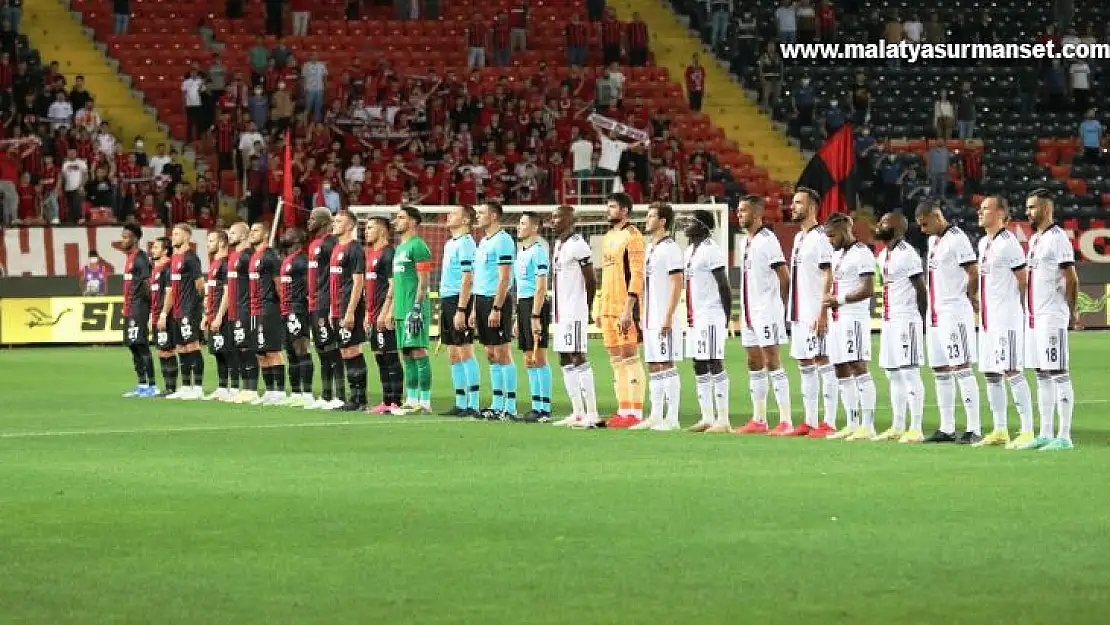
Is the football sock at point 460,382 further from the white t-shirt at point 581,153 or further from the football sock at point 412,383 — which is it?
the white t-shirt at point 581,153

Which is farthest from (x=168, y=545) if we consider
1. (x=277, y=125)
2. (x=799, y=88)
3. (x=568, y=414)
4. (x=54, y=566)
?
(x=799, y=88)

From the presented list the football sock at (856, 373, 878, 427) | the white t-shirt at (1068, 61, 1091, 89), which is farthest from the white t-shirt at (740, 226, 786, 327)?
the white t-shirt at (1068, 61, 1091, 89)

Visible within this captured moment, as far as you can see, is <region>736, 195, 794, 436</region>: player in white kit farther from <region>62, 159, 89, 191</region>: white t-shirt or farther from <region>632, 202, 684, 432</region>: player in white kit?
<region>62, 159, 89, 191</region>: white t-shirt

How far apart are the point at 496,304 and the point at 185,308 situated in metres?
6.26

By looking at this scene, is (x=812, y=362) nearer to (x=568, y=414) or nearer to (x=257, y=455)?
(x=568, y=414)

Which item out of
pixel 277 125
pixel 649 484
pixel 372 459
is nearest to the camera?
pixel 649 484

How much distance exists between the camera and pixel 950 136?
47.2 meters

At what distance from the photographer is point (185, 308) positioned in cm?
2469

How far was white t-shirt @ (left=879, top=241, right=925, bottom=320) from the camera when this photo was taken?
17.5m

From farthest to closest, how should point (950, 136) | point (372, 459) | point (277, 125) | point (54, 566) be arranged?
point (950, 136) → point (277, 125) → point (372, 459) → point (54, 566)

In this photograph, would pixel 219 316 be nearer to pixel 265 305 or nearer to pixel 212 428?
pixel 265 305

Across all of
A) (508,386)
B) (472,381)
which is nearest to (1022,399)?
(508,386)

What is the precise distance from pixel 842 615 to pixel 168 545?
13.6 ft

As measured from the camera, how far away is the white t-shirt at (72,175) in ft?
125
